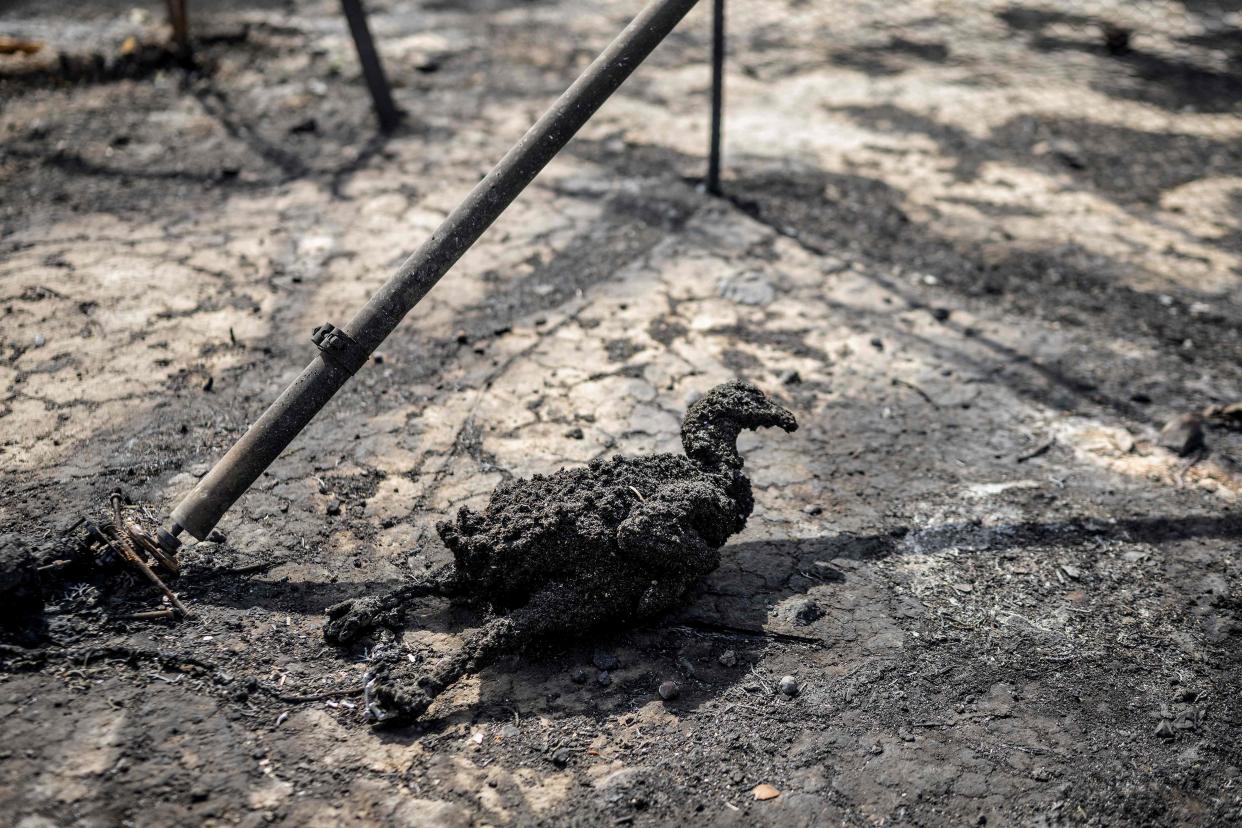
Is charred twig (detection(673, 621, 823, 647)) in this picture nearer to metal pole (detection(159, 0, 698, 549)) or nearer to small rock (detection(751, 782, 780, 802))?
small rock (detection(751, 782, 780, 802))

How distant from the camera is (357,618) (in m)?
2.16

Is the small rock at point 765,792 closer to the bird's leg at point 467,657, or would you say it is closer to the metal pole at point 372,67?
the bird's leg at point 467,657

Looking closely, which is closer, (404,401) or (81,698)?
(81,698)

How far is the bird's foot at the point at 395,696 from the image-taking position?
1.95m

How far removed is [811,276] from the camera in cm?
380

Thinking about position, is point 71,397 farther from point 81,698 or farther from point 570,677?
point 570,677

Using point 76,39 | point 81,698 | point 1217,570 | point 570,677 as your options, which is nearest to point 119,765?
point 81,698

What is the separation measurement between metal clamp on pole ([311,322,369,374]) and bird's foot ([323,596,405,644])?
22.3 inches

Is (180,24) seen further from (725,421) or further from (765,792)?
(765,792)

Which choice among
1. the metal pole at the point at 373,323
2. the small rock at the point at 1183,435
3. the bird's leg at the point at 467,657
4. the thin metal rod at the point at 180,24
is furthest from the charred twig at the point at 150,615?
the thin metal rod at the point at 180,24

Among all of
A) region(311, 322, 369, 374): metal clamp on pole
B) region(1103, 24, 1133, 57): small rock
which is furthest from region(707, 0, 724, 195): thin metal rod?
region(1103, 24, 1133, 57): small rock

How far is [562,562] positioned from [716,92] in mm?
2519

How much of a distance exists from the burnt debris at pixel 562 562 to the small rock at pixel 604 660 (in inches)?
2.6

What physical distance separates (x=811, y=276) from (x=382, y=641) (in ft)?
7.91
